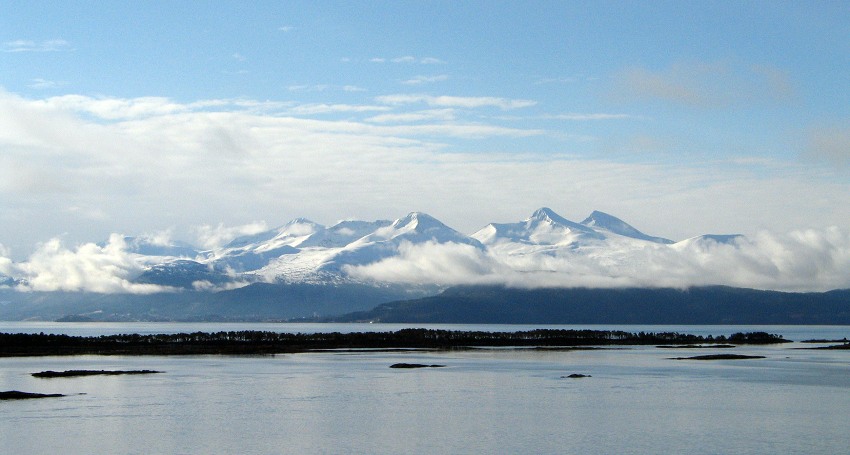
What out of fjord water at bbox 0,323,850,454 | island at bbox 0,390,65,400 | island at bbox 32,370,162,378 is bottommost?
fjord water at bbox 0,323,850,454

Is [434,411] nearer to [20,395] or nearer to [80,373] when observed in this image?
[20,395]

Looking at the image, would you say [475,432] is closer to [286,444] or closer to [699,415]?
[286,444]

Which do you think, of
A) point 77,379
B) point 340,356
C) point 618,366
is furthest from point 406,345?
point 77,379

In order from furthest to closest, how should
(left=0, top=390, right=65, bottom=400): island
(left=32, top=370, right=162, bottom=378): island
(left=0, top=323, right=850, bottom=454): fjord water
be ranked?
1. (left=32, top=370, right=162, bottom=378): island
2. (left=0, top=390, right=65, bottom=400): island
3. (left=0, top=323, right=850, bottom=454): fjord water

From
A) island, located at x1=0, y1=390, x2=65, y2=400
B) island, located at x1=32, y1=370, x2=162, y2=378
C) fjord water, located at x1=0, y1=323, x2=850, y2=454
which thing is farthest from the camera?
island, located at x1=32, y1=370, x2=162, y2=378

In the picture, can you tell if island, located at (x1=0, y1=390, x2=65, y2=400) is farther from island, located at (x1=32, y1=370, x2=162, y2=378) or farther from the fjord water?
island, located at (x1=32, y1=370, x2=162, y2=378)

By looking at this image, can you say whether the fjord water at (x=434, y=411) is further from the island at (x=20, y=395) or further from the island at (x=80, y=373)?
the island at (x=80, y=373)

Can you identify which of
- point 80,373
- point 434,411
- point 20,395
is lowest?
point 434,411

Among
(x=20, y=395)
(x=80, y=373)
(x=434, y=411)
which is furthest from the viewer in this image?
(x=80, y=373)

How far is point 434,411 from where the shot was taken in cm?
7250

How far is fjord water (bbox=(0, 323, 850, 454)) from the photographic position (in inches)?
2266

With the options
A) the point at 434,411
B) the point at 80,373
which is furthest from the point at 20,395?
the point at 434,411

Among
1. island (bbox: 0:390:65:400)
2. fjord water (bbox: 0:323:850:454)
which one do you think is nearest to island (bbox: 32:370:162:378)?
fjord water (bbox: 0:323:850:454)

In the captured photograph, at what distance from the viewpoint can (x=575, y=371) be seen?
378 feet
